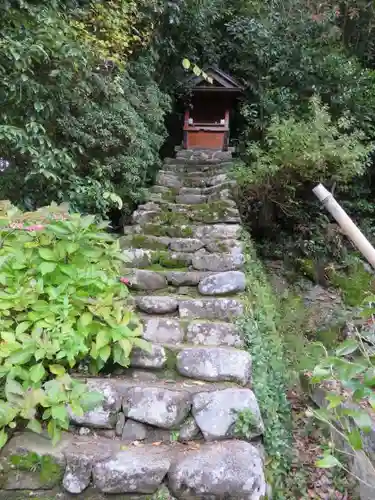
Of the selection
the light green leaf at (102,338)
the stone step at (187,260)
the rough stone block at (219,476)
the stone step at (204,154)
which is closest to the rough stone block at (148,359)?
the light green leaf at (102,338)

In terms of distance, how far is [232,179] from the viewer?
5.57 meters

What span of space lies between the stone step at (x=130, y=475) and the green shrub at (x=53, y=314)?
6.0 inches

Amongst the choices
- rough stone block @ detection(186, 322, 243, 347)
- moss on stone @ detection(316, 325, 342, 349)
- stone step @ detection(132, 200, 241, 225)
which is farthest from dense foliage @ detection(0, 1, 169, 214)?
moss on stone @ detection(316, 325, 342, 349)

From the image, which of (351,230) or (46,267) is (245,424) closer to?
(351,230)

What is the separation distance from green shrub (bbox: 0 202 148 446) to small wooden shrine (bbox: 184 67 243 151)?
5.90m

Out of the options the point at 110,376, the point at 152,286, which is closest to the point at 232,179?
the point at 152,286

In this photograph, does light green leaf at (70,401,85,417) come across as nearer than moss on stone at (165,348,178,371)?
Yes

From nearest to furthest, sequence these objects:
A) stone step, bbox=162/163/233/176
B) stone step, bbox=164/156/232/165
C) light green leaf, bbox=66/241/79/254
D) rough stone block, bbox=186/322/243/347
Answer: light green leaf, bbox=66/241/79/254 → rough stone block, bbox=186/322/243/347 → stone step, bbox=162/163/233/176 → stone step, bbox=164/156/232/165

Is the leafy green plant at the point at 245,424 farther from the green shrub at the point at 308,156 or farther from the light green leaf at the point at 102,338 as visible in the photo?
the green shrub at the point at 308,156

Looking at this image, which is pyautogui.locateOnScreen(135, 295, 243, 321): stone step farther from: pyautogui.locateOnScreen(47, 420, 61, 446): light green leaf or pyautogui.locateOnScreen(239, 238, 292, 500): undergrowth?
pyautogui.locateOnScreen(47, 420, 61, 446): light green leaf

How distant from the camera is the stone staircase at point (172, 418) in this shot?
1764 millimetres

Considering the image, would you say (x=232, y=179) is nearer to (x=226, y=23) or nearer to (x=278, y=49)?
(x=278, y=49)

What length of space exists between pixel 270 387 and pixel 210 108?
6.99 m

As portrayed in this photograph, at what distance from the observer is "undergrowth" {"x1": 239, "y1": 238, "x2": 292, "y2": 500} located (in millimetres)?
2176
